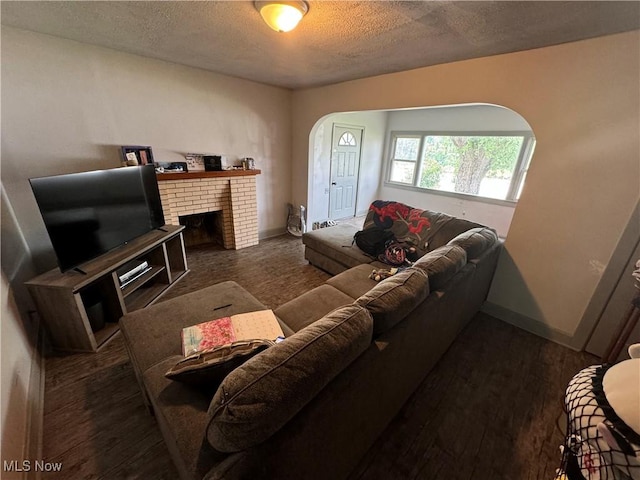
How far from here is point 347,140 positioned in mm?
5082

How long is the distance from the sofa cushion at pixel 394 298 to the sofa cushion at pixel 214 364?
1.67ft

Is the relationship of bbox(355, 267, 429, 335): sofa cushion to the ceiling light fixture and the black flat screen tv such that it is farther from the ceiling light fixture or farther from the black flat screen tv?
the black flat screen tv

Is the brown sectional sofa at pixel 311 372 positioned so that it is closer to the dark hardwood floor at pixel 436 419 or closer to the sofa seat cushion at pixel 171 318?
the sofa seat cushion at pixel 171 318

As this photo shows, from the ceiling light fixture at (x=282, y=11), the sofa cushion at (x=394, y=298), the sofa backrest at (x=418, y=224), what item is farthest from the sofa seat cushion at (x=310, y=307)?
the ceiling light fixture at (x=282, y=11)

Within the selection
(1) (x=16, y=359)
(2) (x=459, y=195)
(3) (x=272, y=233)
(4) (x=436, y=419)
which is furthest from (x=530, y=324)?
(1) (x=16, y=359)

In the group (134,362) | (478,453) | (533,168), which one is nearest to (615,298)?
(533,168)

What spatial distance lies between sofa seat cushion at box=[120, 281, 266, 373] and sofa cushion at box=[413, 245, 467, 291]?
1.12 metres

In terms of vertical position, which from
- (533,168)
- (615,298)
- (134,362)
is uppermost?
(533,168)

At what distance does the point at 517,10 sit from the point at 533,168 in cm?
116

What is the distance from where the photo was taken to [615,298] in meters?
1.93

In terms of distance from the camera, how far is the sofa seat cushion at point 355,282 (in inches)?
82.4

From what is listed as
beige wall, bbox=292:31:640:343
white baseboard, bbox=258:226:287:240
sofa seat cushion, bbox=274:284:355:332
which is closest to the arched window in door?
white baseboard, bbox=258:226:287:240

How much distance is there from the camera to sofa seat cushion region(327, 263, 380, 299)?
209 cm

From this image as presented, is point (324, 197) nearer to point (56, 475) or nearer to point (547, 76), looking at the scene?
point (547, 76)
